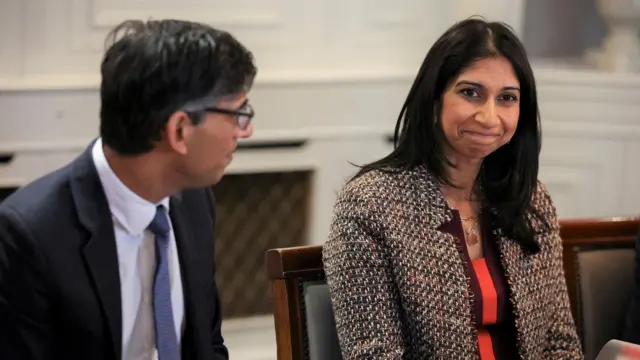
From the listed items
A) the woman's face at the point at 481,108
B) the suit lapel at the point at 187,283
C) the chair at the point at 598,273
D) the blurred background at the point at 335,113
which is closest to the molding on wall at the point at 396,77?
the blurred background at the point at 335,113

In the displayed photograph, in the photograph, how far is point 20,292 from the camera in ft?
4.13

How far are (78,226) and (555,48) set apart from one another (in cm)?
207

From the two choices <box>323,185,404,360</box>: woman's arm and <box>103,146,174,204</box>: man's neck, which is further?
<box>323,185,404,360</box>: woman's arm

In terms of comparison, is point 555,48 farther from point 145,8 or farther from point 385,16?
point 145,8

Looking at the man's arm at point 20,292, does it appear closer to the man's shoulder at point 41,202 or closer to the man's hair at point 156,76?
the man's shoulder at point 41,202

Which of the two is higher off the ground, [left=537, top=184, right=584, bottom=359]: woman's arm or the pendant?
the pendant

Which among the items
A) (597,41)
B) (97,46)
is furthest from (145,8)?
(597,41)

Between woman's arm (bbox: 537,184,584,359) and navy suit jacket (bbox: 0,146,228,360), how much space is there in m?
0.82

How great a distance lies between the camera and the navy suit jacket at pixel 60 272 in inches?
49.6

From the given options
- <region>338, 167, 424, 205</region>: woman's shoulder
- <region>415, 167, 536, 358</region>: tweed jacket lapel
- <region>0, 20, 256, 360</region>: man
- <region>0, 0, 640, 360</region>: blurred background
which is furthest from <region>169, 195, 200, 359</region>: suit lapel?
<region>0, 0, 640, 360</region>: blurred background

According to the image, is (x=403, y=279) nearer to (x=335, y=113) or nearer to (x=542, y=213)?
(x=542, y=213)

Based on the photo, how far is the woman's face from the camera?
160 cm

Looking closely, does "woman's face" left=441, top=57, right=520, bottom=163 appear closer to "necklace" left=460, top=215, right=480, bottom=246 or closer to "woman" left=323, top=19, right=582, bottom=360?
"woman" left=323, top=19, right=582, bottom=360

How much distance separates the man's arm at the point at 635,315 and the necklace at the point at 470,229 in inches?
13.8
